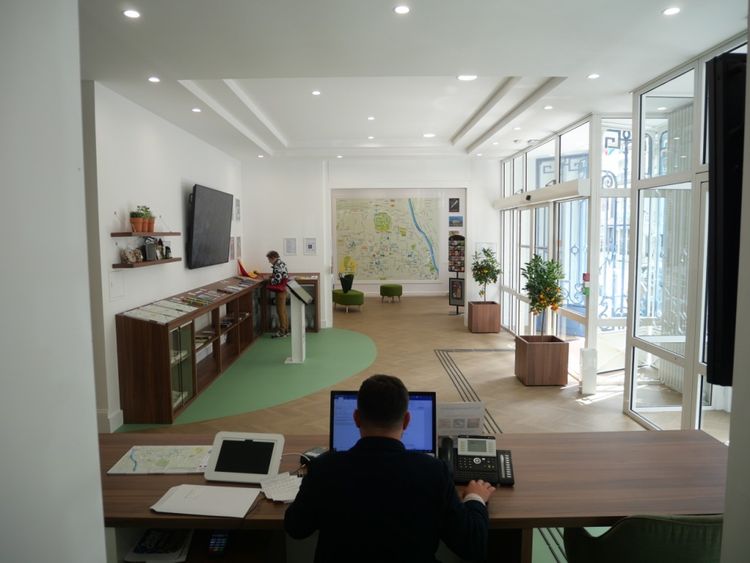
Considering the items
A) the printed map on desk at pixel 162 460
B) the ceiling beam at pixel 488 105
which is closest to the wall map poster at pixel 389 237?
the ceiling beam at pixel 488 105

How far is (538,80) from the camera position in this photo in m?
5.68

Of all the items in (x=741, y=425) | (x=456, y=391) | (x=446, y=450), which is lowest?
(x=456, y=391)

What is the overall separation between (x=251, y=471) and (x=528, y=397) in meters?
4.70

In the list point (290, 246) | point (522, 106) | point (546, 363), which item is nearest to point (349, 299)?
point (290, 246)

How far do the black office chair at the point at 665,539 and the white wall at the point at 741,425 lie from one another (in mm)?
1055

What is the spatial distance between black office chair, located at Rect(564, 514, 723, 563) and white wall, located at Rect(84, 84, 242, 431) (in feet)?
15.7

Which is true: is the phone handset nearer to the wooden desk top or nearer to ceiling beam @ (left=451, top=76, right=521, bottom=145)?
the wooden desk top

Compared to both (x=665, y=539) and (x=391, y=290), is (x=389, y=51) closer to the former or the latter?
(x=665, y=539)

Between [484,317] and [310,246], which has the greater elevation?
[310,246]

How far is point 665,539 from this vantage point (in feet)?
6.23

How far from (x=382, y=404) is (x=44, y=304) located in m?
1.03

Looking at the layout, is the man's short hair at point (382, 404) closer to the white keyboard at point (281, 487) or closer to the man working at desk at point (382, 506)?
the man working at desk at point (382, 506)

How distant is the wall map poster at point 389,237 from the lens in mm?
15797

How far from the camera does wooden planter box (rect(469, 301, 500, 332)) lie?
10219 millimetres
